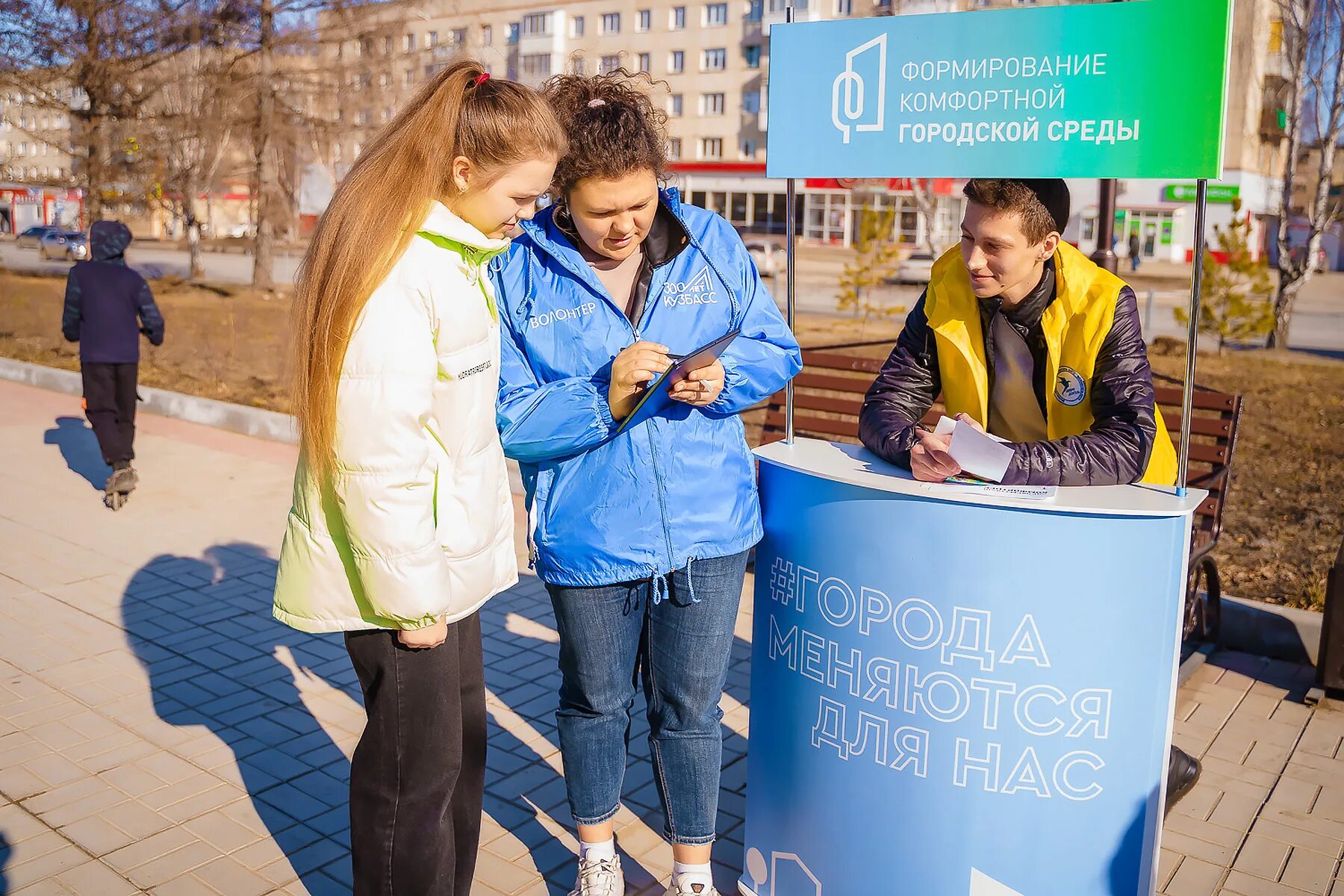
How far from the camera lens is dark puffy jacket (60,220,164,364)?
695cm

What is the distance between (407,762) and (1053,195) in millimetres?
1873

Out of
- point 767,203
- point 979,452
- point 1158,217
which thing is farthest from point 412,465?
point 767,203

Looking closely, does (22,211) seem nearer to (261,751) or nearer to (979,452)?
(261,751)

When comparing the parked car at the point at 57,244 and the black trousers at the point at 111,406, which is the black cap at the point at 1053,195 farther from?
the parked car at the point at 57,244

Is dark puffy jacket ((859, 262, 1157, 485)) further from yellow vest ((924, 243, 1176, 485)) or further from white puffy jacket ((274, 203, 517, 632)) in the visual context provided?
white puffy jacket ((274, 203, 517, 632))

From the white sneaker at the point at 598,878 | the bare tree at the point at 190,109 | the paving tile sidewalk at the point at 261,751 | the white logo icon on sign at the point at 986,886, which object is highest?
the bare tree at the point at 190,109

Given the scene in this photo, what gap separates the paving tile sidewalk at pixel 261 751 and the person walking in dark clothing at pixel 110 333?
1029mm

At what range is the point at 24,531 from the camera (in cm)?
627

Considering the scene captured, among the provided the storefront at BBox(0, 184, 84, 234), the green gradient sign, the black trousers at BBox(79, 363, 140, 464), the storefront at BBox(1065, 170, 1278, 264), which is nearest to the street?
the storefront at BBox(1065, 170, 1278, 264)

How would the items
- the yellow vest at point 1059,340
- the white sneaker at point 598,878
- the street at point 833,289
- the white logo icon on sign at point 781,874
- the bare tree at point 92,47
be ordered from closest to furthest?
the yellow vest at point 1059,340, the white logo icon on sign at point 781,874, the white sneaker at point 598,878, the bare tree at point 92,47, the street at point 833,289

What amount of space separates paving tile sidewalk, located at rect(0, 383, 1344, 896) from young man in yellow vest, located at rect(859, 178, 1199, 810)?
1.34 m

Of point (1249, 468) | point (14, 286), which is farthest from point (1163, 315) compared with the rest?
point (14, 286)

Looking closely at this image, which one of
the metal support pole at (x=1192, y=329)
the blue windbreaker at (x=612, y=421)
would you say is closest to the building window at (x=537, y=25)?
the blue windbreaker at (x=612, y=421)

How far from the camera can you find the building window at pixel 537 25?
2210 inches
